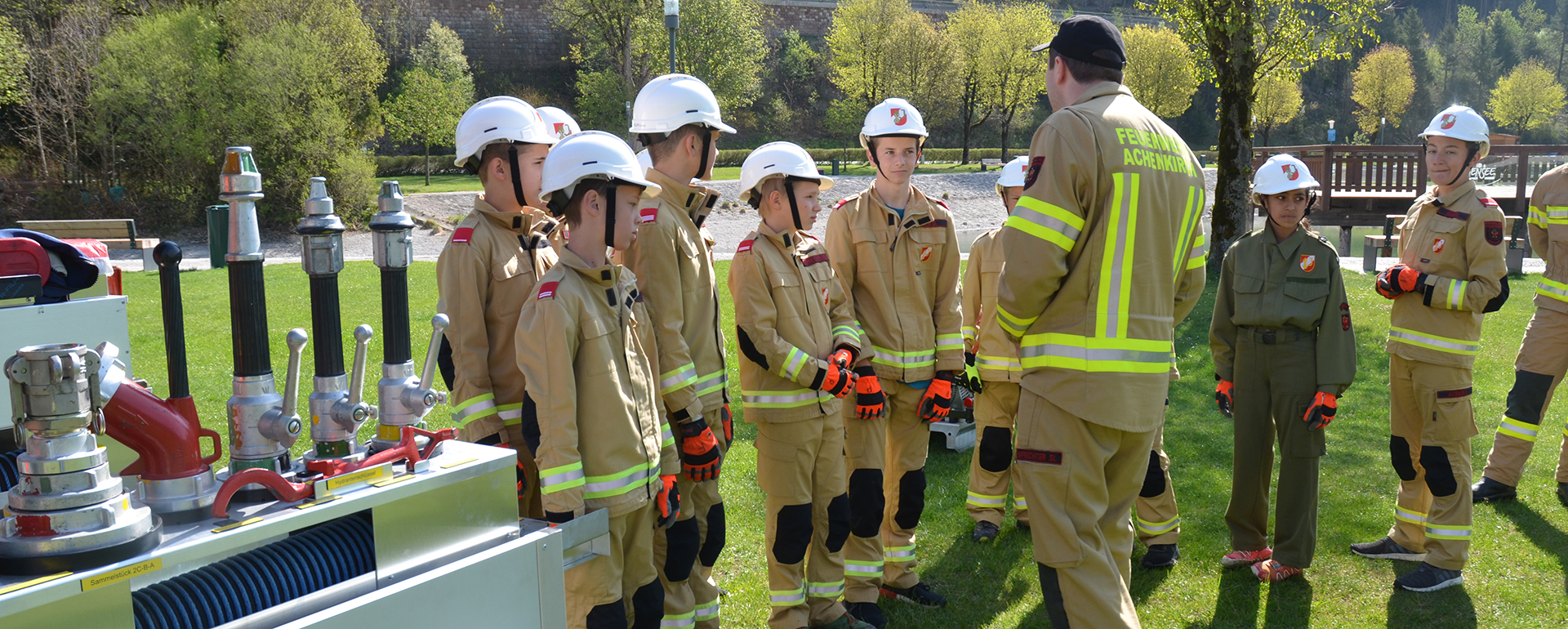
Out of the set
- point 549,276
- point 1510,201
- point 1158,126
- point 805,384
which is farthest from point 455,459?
point 1510,201

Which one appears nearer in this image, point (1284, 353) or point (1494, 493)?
point (1284, 353)

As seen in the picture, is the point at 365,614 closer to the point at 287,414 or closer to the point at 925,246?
the point at 287,414

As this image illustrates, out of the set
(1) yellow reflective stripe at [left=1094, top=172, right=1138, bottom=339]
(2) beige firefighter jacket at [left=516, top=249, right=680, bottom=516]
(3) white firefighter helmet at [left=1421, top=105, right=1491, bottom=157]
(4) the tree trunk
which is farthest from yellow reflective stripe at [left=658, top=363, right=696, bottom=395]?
(4) the tree trunk

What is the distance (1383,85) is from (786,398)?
72708mm

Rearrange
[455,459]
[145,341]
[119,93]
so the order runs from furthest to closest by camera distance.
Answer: [119,93] → [145,341] → [455,459]

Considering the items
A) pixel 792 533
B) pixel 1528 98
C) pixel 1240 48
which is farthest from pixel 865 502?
pixel 1528 98

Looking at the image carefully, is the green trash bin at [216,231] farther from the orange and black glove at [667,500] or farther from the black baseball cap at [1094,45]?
the black baseball cap at [1094,45]

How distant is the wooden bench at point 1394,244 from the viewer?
15.6 m

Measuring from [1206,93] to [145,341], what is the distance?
72121mm

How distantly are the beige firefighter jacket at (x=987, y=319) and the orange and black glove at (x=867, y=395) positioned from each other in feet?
3.98

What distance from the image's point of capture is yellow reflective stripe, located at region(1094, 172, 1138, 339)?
3.05 m

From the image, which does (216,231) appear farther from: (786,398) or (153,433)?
(153,433)

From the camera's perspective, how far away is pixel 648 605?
3.19m

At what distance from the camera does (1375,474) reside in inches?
254
